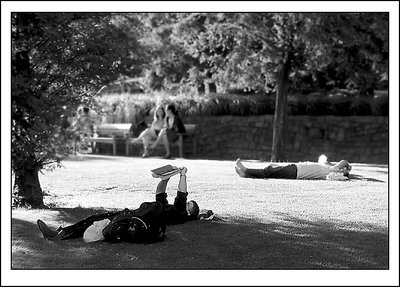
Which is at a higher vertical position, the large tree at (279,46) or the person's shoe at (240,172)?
the large tree at (279,46)

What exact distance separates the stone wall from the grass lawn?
10.2ft

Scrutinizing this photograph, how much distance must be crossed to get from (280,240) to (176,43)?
6509mm

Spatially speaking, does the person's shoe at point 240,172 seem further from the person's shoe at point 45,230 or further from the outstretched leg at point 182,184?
the person's shoe at point 45,230

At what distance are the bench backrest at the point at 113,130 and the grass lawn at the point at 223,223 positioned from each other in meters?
0.55

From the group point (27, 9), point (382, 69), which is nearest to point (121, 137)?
point (27, 9)

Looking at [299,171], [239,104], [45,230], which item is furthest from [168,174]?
[239,104]

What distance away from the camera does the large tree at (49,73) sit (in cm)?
705

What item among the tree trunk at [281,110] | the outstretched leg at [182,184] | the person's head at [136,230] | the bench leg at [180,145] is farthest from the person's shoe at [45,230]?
the tree trunk at [281,110]

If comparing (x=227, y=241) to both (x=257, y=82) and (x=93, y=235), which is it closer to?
(x=93, y=235)

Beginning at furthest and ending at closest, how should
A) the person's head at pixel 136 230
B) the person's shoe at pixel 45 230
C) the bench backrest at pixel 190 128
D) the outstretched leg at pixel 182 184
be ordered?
the bench backrest at pixel 190 128 < the outstretched leg at pixel 182 184 < the person's shoe at pixel 45 230 < the person's head at pixel 136 230

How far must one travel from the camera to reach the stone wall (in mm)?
12145

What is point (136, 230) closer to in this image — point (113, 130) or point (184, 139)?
point (113, 130)

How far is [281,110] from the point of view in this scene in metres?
13.2

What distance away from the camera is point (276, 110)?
13.2m
